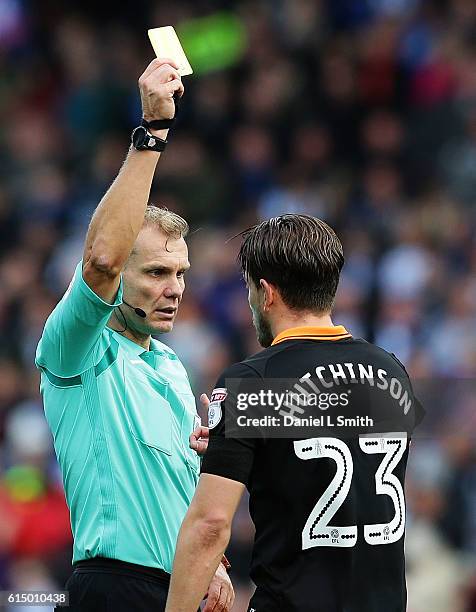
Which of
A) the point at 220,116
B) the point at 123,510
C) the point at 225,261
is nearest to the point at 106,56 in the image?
the point at 220,116

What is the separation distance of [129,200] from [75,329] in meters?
0.42

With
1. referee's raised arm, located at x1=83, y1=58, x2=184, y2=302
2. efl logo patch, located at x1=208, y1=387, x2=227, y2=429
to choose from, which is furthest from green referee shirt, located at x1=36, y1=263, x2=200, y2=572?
efl logo patch, located at x1=208, y1=387, x2=227, y2=429

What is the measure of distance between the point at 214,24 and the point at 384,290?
3.90 meters

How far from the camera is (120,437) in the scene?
3588 mm

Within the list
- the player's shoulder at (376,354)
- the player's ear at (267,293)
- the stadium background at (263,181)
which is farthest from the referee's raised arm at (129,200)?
the stadium background at (263,181)

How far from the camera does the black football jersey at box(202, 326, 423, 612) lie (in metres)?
3.11

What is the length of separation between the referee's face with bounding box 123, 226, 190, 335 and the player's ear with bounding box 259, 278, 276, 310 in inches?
27.7

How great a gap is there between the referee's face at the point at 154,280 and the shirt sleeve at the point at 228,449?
2.67 feet

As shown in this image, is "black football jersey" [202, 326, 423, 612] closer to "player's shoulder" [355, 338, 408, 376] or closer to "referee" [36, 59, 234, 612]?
"player's shoulder" [355, 338, 408, 376]

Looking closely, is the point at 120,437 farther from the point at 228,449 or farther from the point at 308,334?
the point at 308,334

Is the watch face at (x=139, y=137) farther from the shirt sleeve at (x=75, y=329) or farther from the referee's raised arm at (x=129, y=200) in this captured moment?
the shirt sleeve at (x=75, y=329)

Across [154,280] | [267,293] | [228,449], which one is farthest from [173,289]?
[228,449]

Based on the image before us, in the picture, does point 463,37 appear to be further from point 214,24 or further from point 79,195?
point 79,195

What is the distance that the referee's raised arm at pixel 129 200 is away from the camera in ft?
10.5
